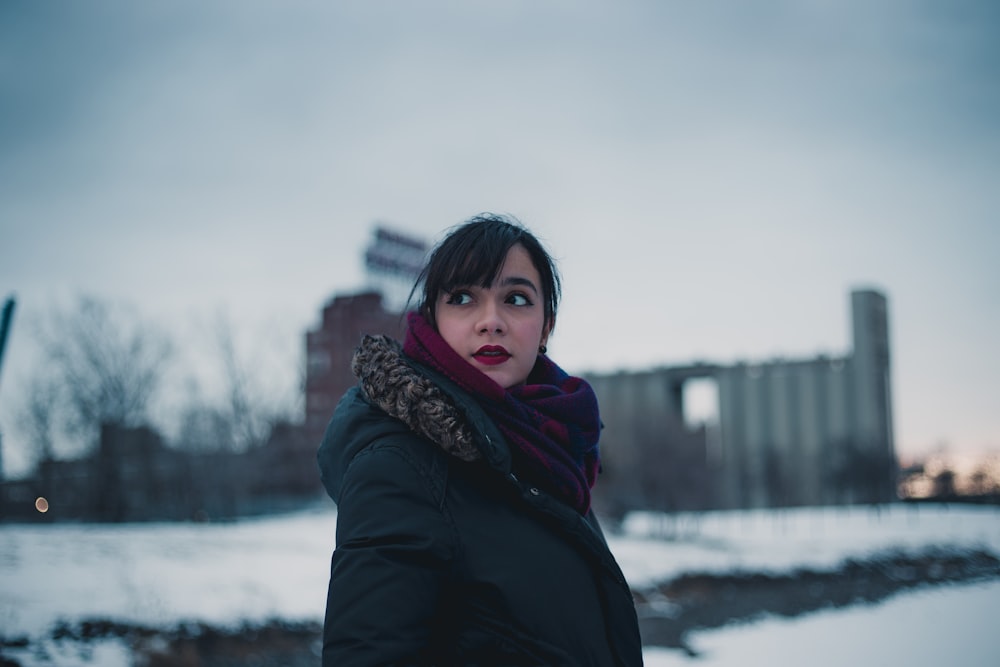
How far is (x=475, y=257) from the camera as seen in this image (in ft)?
6.28

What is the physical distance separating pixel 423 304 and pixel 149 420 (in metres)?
43.0

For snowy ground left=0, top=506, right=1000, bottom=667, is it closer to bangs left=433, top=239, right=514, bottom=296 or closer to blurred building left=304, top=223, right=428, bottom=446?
bangs left=433, top=239, right=514, bottom=296

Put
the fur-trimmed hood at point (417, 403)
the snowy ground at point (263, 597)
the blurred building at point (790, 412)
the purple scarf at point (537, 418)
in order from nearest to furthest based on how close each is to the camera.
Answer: the fur-trimmed hood at point (417, 403)
the purple scarf at point (537, 418)
the snowy ground at point (263, 597)
the blurred building at point (790, 412)

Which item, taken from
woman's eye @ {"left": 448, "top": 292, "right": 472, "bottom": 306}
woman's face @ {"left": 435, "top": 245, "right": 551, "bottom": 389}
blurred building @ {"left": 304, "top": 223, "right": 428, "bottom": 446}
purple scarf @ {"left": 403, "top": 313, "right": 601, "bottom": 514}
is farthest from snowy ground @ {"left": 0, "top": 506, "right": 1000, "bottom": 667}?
blurred building @ {"left": 304, "top": 223, "right": 428, "bottom": 446}

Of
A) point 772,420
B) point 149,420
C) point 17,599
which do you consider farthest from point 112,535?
point 772,420

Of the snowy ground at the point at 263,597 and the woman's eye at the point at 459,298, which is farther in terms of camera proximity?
the snowy ground at the point at 263,597

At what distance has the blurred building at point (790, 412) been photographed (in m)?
64.2

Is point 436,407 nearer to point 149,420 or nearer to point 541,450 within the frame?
point 541,450

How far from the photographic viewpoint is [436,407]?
162 cm

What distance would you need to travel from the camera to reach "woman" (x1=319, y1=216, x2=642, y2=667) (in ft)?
4.76

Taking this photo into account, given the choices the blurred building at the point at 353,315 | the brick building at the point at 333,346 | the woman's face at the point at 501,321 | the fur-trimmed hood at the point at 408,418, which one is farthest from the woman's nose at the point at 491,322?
the brick building at the point at 333,346

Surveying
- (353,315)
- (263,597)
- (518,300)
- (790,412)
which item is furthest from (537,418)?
(790,412)

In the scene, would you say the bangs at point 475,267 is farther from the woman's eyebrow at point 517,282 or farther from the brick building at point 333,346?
the brick building at point 333,346

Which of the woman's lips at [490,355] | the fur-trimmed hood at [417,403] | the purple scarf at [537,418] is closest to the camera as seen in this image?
the fur-trimmed hood at [417,403]
